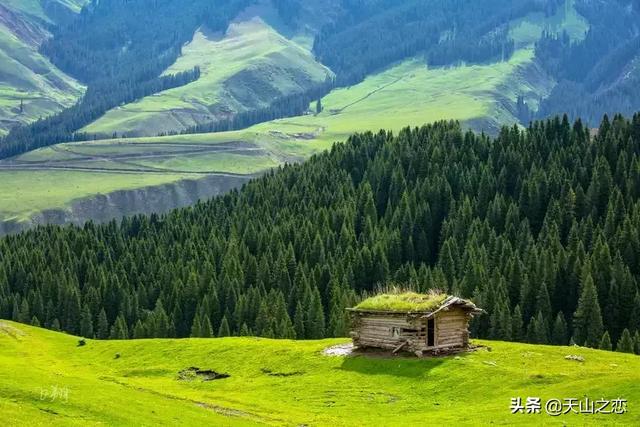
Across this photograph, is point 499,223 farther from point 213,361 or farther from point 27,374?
point 27,374

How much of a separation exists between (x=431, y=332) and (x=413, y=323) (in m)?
2.04

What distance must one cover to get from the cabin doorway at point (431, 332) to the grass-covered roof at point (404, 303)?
1.08 metres

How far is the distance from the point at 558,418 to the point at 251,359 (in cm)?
3391

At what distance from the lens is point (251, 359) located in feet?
268

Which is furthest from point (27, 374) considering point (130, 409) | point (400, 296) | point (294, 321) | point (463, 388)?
point (294, 321)

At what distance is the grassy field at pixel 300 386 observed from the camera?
52.3m

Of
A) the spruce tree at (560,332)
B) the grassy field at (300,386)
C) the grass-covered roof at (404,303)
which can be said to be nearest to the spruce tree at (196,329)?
the grassy field at (300,386)

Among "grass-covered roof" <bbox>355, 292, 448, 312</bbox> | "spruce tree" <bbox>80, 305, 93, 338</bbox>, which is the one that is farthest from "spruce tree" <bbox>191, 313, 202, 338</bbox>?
"grass-covered roof" <bbox>355, 292, 448, 312</bbox>

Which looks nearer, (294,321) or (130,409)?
(130,409)

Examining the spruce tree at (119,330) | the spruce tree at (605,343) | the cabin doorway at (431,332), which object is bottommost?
the spruce tree at (119,330)

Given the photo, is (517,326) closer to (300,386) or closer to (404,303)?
(404,303)

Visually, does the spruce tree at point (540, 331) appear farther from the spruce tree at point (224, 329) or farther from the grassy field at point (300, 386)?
the spruce tree at point (224, 329)

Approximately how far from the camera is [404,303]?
3199 inches

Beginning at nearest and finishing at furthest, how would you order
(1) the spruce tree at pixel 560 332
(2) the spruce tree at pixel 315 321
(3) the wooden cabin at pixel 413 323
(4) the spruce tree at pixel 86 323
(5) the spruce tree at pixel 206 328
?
(3) the wooden cabin at pixel 413 323
(1) the spruce tree at pixel 560 332
(2) the spruce tree at pixel 315 321
(5) the spruce tree at pixel 206 328
(4) the spruce tree at pixel 86 323
